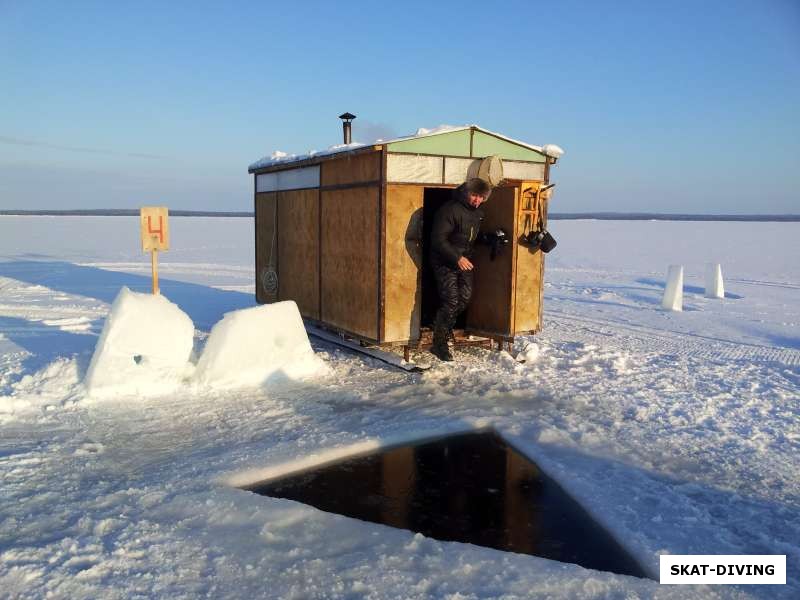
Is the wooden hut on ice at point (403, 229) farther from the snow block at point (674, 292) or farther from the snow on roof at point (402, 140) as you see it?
the snow block at point (674, 292)

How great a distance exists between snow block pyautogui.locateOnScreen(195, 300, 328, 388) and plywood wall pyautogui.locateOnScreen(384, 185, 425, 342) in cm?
99

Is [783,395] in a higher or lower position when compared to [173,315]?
lower

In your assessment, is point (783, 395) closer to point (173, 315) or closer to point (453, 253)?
point (453, 253)

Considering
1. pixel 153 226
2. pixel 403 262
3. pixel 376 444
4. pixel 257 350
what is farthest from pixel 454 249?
pixel 153 226

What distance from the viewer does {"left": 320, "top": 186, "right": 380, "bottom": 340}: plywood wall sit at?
24.3 ft

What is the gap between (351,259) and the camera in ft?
25.8

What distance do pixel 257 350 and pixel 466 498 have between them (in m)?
3.28

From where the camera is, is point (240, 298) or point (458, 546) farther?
point (240, 298)

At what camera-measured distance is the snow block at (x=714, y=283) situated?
1388 cm

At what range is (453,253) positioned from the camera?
7.14 metres

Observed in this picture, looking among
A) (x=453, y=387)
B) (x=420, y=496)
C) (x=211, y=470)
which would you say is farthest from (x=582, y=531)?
(x=453, y=387)

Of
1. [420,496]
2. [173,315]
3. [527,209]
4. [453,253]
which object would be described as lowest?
[420,496]

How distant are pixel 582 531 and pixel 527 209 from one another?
15.0ft

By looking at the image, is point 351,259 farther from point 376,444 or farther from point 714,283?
point 714,283
